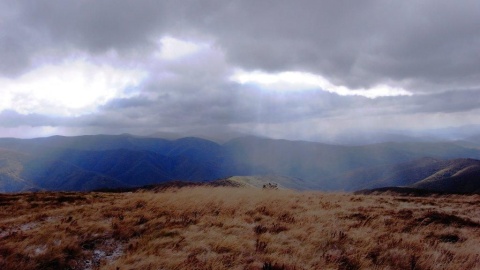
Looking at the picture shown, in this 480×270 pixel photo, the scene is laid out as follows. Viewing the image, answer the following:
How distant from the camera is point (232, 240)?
28.7 ft

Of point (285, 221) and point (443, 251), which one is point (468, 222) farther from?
point (285, 221)

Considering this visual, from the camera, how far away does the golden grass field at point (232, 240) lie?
745 centimetres

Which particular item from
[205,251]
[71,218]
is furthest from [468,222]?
[71,218]

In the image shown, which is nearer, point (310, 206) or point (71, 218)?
point (71, 218)

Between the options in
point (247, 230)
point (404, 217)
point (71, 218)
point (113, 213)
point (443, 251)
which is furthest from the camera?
point (404, 217)

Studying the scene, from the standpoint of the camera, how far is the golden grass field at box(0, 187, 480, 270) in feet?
24.4

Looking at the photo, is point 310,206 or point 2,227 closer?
point 2,227

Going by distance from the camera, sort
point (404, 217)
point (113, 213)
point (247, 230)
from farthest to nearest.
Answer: point (404, 217)
point (113, 213)
point (247, 230)

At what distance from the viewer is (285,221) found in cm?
1212

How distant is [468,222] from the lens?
43.9 ft

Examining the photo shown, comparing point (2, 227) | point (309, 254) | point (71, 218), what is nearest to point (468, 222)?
point (309, 254)

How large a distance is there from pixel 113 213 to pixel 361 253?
32.2 ft

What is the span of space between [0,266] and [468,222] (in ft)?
55.8

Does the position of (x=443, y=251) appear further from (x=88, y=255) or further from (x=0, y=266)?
(x=0, y=266)
